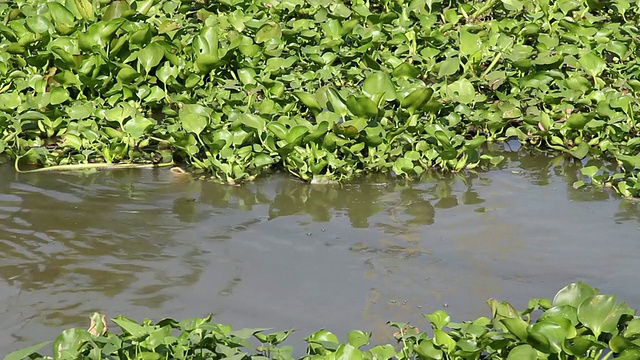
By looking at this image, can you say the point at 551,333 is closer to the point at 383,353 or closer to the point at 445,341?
the point at 445,341

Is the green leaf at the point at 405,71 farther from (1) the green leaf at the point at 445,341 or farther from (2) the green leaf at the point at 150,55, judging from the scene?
(1) the green leaf at the point at 445,341

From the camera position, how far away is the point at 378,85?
4535mm

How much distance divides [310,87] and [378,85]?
0.59 meters

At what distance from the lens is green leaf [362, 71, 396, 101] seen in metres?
4.52

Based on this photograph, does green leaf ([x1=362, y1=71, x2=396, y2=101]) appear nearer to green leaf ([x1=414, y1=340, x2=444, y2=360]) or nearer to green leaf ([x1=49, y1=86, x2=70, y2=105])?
green leaf ([x1=49, y1=86, x2=70, y2=105])

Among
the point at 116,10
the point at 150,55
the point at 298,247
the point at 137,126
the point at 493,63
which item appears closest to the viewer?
the point at 298,247

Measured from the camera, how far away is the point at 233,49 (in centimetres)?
518

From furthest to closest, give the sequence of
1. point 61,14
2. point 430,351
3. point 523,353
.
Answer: point 61,14, point 430,351, point 523,353

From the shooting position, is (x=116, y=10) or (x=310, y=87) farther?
(x=116, y=10)

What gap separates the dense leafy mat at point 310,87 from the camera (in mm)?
4473

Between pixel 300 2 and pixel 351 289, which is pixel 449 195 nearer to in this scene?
pixel 351 289

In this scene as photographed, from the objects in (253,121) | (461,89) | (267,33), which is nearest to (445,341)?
(253,121)

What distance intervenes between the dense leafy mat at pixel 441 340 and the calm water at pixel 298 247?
15.9 inches

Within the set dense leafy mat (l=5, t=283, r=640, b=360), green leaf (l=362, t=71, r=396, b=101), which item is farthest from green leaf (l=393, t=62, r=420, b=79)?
dense leafy mat (l=5, t=283, r=640, b=360)
